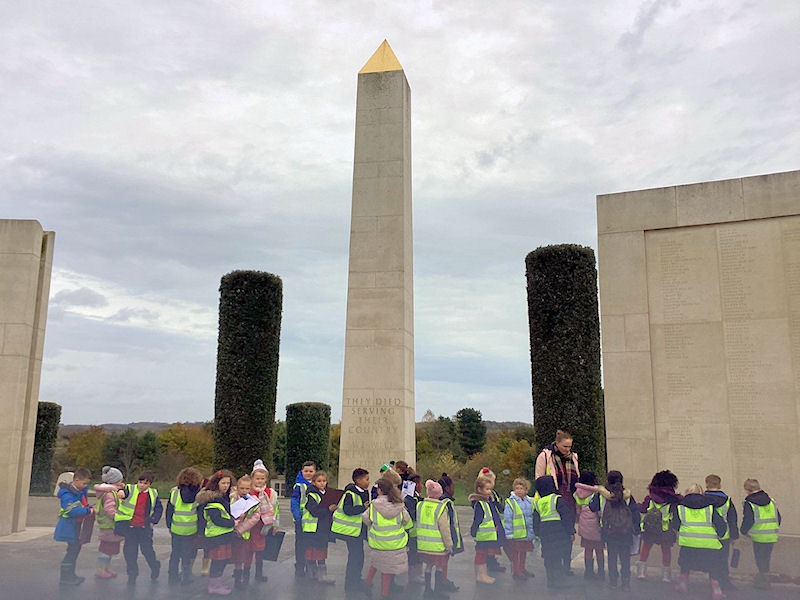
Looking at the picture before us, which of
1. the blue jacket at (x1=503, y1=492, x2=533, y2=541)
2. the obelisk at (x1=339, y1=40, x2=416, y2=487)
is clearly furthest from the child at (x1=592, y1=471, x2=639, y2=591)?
the obelisk at (x1=339, y1=40, x2=416, y2=487)

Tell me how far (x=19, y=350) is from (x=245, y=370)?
275 inches

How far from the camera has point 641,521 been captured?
8938 millimetres

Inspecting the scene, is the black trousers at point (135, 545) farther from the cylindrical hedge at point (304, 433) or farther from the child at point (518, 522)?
the cylindrical hedge at point (304, 433)

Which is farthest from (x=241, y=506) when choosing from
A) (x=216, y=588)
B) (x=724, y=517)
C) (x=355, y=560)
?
(x=724, y=517)

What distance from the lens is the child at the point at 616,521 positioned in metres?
8.28

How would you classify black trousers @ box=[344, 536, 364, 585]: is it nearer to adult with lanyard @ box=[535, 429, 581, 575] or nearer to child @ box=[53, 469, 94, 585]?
adult with lanyard @ box=[535, 429, 581, 575]

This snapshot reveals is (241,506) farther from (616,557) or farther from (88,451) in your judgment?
(88,451)

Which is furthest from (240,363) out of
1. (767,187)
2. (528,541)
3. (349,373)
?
(767,187)

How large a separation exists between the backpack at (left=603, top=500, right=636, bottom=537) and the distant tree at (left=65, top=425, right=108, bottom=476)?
35.7m

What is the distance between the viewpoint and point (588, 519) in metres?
8.59

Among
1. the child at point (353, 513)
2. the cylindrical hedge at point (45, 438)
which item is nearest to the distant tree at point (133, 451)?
the cylindrical hedge at point (45, 438)

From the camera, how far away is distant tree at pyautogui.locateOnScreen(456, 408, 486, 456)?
131ft

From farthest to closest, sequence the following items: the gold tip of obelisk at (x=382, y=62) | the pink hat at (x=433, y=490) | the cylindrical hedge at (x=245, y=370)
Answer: the cylindrical hedge at (x=245, y=370) < the gold tip of obelisk at (x=382, y=62) < the pink hat at (x=433, y=490)

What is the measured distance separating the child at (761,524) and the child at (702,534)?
83cm
